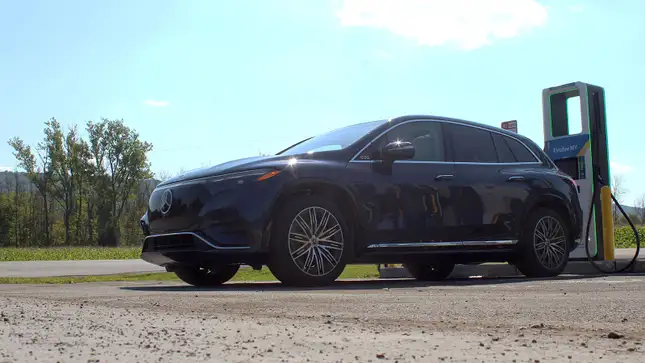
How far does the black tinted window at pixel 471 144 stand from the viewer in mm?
8078

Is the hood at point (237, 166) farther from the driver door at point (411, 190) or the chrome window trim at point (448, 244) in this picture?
the chrome window trim at point (448, 244)

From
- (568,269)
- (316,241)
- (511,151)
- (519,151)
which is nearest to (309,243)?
(316,241)

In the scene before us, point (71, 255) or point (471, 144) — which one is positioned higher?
point (471, 144)

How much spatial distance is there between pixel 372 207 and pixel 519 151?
7.90 feet

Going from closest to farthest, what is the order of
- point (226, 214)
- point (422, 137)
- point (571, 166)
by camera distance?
point (226, 214), point (422, 137), point (571, 166)

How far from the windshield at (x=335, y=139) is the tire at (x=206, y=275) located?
4.44 ft

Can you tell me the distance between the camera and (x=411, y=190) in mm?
7410

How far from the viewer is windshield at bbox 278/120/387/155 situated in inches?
292

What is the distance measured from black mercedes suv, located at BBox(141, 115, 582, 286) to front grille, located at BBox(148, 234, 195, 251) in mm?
14

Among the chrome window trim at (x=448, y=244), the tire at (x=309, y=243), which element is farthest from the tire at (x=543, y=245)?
the tire at (x=309, y=243)

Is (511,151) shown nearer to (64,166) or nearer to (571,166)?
(571,166)

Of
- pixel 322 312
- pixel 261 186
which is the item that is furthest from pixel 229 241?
pixel 322 312

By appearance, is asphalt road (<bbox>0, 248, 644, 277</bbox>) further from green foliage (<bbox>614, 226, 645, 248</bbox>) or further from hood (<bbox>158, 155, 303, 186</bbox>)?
green foliage (<bbox>614, 226, 645, 248</bbox>)

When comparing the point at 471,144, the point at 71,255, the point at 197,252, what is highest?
the point at 471,144
